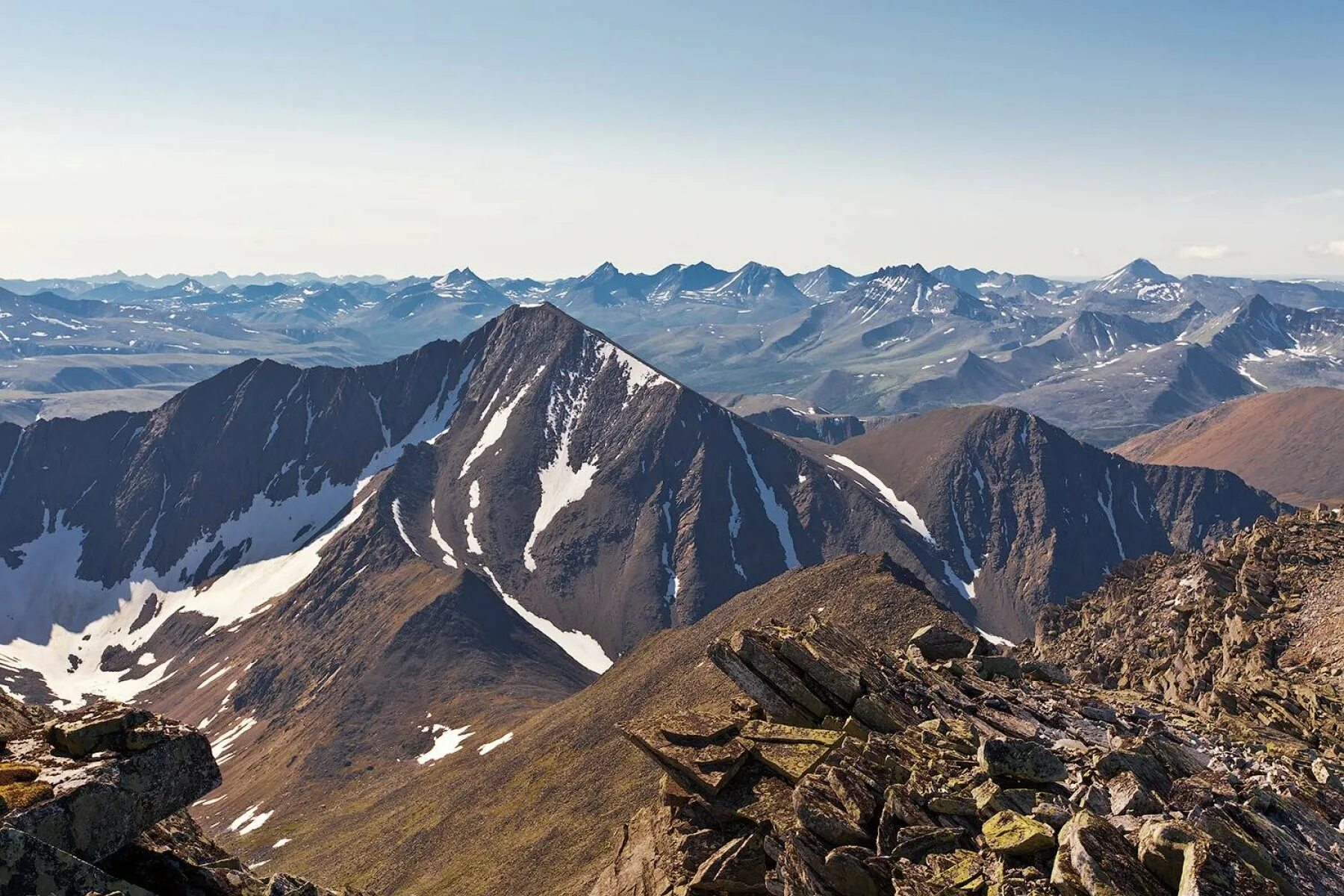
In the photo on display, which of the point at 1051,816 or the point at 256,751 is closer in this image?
the point at 1051,816

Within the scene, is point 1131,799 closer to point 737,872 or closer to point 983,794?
point 983,794

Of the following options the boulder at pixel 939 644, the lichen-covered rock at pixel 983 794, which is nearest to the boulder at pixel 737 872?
the lichen-covered rock at pixel 983 794

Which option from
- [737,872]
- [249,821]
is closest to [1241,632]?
[737,872]

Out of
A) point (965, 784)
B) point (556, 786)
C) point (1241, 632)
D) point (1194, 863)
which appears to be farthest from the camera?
point (556, 786)

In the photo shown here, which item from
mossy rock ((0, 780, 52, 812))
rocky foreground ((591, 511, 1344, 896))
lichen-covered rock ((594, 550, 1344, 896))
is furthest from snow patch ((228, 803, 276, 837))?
mossy rock ((0, 780, 52, 812))

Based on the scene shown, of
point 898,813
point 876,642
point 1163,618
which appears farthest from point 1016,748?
point 876,642

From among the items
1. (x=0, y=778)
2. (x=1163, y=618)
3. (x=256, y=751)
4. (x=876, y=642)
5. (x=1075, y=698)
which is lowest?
(x=256, y=751)

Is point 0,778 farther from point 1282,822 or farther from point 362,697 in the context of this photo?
point 362,697

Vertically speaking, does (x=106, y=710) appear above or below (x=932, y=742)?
above
